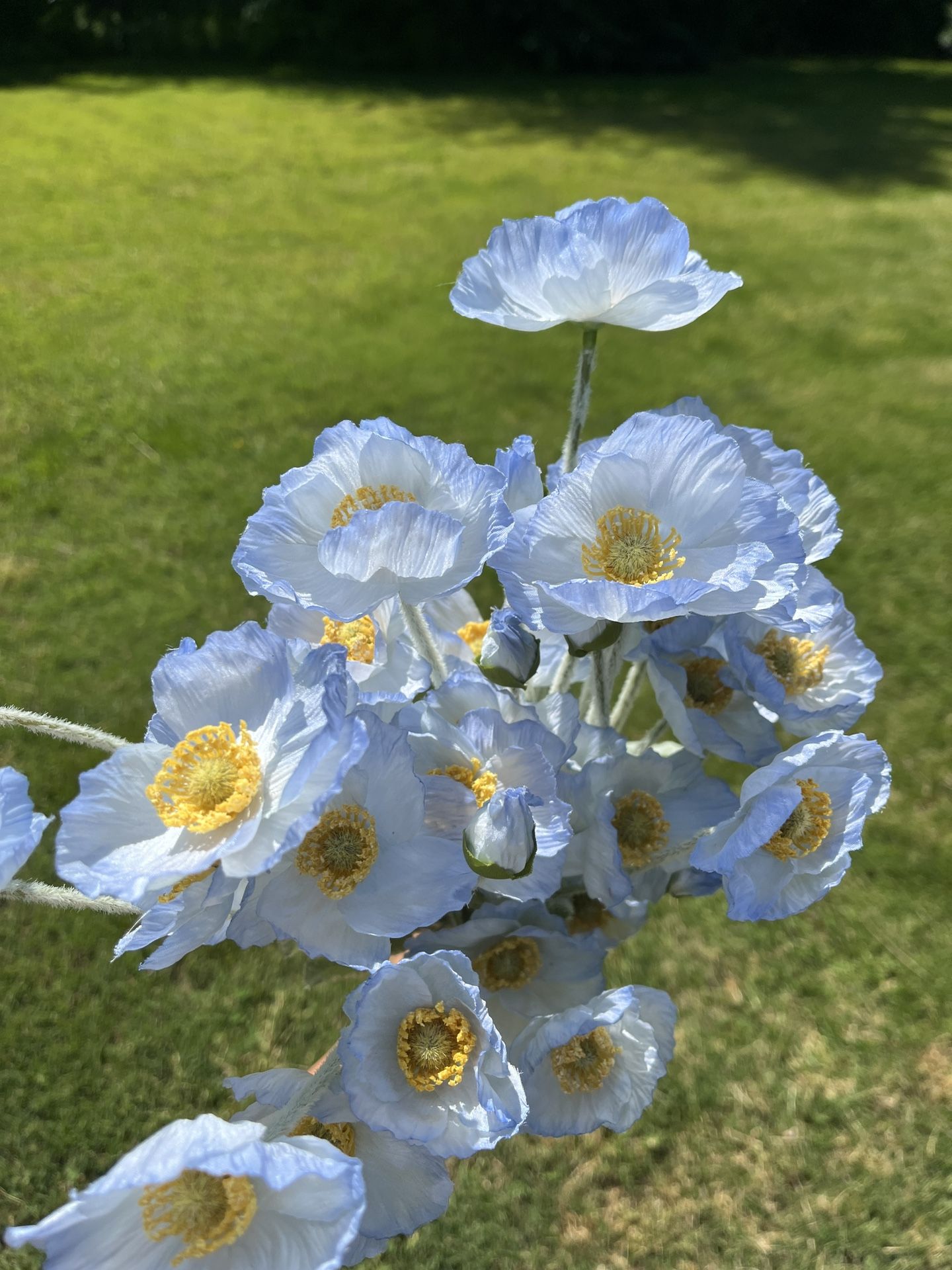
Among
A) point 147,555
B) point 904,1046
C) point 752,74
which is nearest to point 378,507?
point 904,1046

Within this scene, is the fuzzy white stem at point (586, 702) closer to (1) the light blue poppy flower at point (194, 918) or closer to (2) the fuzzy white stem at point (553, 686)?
(2) the fuzzy white stem at point (553, 686)

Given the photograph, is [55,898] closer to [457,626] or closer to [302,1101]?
[302,1101]

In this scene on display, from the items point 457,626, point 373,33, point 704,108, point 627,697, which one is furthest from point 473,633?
point 373,33

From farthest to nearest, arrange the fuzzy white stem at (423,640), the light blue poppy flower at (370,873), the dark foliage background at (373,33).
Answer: the dark foliage background at (373,33), the fuzzy white stem at (423,640), the light blue poppy flower at (370,873)

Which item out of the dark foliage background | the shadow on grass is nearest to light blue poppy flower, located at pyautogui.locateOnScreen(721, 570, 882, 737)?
the shadow on grass

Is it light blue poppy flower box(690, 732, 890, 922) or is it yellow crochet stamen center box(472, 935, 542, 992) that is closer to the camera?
light blue poppy flower box(690, 732, 890, 922)

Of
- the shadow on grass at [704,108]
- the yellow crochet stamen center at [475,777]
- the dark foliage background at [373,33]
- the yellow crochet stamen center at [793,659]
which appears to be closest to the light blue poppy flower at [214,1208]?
the yellow crochet stamen center at [475,777]

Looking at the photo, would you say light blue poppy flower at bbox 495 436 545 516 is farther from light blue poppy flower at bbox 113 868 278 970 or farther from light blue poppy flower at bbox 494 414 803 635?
light blue poppy flower at bbox 113 868 278 970
